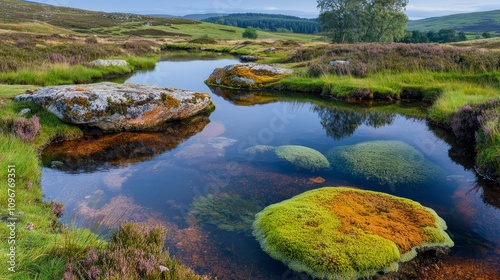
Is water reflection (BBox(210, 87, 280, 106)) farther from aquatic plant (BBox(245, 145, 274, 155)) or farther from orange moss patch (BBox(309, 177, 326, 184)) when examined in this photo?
orange moss patch (BBox(309, 177, 326, 184))

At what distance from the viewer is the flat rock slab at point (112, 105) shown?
13266 mm

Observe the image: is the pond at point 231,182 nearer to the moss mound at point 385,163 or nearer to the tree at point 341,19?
the moss mound at point 385,163

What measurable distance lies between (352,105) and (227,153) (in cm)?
1064

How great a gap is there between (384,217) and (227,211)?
362cm

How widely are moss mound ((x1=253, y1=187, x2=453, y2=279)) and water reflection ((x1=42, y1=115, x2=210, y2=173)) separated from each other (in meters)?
5.94

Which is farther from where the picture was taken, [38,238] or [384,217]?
[384,217]

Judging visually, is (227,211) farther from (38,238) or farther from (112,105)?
(112,105)

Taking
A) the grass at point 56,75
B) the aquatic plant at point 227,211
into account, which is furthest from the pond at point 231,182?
the grass at point 56,75

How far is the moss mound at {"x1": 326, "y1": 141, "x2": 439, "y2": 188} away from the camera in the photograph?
10109 millimetres

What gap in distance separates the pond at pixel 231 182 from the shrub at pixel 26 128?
0.75 metres

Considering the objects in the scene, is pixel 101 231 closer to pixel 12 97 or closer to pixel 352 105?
pixel 12 97

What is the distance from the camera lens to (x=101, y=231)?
23.2ft

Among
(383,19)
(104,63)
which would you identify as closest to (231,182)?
(104,63)

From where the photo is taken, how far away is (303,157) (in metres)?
11.4
